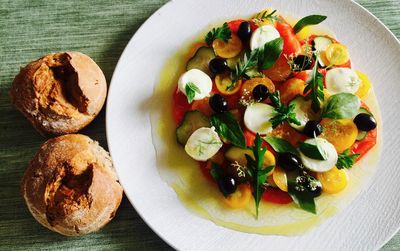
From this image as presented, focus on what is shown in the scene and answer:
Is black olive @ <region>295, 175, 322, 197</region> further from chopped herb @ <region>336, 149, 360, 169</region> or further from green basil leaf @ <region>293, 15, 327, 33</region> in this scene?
green basil leaf @ <region>293, 15, 327, 33</region>

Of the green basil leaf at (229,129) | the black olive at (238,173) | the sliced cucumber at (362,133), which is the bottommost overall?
the black olive at (238,173)

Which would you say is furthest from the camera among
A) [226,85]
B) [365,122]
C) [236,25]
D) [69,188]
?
[236,25]

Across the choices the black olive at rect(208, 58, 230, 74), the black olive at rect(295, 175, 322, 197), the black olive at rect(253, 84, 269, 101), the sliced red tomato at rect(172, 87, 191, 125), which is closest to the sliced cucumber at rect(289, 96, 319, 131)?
the black olive at rect(253, 84, 269, 101)

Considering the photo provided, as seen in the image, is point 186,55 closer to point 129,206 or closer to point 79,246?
point 129,206

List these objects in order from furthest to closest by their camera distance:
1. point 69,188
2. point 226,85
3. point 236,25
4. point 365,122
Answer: point 236,25 → point 226,85 → point 365,122 → point 69,188

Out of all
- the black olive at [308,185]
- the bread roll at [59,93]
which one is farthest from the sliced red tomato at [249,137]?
the bread roll at [59,93]

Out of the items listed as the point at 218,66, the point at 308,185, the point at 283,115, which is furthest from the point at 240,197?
the point at 218,66

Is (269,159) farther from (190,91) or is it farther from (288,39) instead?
(288,39)

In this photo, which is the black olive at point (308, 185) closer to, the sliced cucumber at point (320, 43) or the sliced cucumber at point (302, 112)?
the sliced cucumber at point (302, 112)
